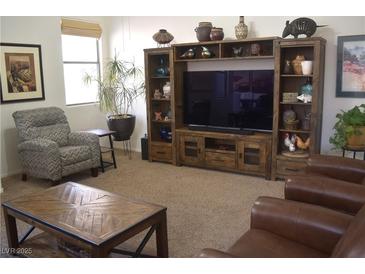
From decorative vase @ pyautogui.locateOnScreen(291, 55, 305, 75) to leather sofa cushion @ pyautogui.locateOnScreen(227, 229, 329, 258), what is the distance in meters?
2.57

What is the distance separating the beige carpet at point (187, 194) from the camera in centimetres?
272

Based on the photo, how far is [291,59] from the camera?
4.11m

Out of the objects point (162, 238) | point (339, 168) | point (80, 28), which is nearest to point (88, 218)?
point (162, 238)

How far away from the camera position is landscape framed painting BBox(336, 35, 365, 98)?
376cm

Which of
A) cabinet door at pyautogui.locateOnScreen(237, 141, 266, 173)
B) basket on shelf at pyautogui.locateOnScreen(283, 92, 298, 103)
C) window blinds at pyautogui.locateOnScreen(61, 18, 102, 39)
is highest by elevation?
window blinds at pyautogui.locateOnScreen(61, 18, 102, 39)

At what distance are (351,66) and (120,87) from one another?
3.40 m

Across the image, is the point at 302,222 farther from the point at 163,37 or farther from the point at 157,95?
the point at 163,37

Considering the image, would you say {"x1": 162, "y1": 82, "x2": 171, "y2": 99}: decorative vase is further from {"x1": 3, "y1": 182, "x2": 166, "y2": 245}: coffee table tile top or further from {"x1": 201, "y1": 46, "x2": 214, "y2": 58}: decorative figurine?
{"x1": 3, "y1": 182, "x2": 166, "y2": 245}: coffee table tile top

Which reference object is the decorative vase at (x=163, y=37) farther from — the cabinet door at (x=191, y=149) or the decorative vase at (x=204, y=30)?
the cabinet door at (x=191, y=149)

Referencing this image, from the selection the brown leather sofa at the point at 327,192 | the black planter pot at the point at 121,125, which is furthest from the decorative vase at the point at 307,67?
the black planter pot at the point at 121,125

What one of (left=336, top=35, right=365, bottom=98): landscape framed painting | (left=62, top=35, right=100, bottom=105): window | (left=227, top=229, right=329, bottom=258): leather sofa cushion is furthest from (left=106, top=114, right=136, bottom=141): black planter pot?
(left=227, top=229, right=329, bottom=258): leather sofa cushion

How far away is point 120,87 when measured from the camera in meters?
5.53

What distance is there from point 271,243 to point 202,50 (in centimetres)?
325
